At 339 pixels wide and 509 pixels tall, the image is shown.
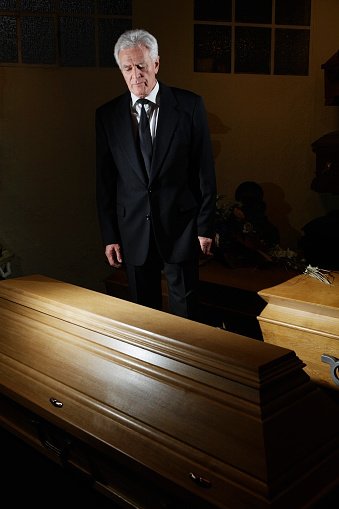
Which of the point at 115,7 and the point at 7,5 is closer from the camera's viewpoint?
the point at 7,5

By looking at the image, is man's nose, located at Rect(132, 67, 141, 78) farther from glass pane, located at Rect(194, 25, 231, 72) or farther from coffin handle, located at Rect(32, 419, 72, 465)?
glass pane, located at Rect(194, 25, 231, 72)

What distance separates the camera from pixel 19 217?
4.02 metres

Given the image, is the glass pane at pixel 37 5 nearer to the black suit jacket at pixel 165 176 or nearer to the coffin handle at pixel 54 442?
the black suit jacket at pixel 165 176

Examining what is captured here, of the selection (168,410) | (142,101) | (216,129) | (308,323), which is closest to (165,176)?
(142,101)

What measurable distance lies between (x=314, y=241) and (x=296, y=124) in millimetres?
1081

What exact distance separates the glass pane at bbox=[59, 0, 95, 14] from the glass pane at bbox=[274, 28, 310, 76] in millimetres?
1250

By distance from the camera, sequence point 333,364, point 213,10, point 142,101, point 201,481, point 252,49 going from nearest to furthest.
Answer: point 201,481
point 333,364
point 142,101
point 213,10
point 252,49

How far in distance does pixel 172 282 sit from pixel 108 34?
2071 mm

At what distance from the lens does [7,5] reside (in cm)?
380

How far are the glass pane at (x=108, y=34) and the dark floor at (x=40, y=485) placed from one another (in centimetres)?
266

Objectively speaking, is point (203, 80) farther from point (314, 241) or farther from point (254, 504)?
point (254, 504)

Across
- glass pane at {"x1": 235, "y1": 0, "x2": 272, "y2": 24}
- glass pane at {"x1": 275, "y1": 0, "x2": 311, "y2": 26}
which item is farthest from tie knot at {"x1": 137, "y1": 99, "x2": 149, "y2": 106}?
glass pane at {"x1": 275, "y1": 0, "x2": 311, "y2": 26}

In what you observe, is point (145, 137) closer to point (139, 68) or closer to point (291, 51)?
point (139, 68)

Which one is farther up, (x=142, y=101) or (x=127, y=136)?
(x=142, y=101)
